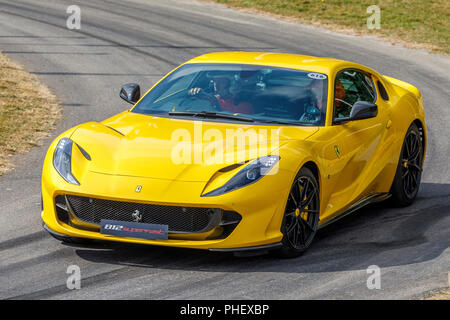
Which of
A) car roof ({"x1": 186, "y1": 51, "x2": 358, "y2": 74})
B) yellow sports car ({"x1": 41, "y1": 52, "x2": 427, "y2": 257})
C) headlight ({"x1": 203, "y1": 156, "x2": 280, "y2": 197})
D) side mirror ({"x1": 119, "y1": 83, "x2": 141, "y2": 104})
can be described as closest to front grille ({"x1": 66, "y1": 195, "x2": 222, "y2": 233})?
yellow sports car ({"x1": 41, "y1": 52, "x2": 427, "y2": 257})

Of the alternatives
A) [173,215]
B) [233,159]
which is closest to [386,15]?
[233,159]

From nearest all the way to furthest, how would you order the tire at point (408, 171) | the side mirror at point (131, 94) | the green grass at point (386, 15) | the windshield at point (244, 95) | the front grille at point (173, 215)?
the front grille at point (173, 215), the windshield at point (244, 95), the side mirror at point (131, 94), the tire at point (408, 171), the green grass at point (386, 15)

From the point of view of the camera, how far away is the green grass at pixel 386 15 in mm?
22453


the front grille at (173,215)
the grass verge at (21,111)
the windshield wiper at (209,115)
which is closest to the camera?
the front grille at (173,215)

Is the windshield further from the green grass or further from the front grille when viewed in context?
the green grass

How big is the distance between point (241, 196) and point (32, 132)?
20.8 ft

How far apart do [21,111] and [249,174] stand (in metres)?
7.48

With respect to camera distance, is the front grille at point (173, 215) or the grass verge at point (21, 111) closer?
the front grille at point (173, 215)

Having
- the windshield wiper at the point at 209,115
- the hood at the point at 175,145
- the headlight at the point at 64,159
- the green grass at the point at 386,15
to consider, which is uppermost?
the windshield wiper at the point at 209,115

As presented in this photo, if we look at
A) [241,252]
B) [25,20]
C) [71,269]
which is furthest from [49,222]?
[25,20]

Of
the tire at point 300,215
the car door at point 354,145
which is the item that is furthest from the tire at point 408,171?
the tire at point 300,215

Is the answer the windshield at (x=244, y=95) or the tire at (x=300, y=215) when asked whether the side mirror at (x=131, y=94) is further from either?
the tire at (x=300, y=215)
